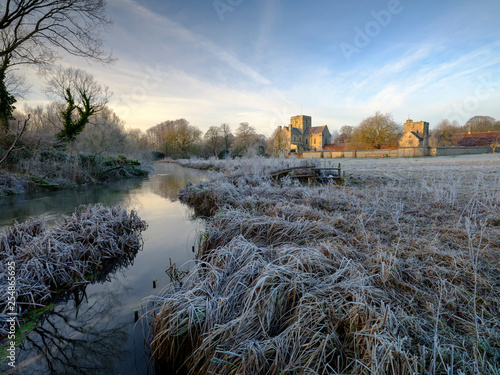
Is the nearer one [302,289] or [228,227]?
[302,289]

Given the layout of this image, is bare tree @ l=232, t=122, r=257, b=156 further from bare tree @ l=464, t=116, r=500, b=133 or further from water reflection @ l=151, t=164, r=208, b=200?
bare tree @ l=464, t=116, r=500, b=133

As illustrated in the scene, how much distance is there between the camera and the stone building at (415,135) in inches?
1649

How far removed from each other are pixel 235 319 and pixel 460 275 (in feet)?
7.00

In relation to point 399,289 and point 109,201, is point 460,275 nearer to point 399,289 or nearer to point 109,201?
point 399,289

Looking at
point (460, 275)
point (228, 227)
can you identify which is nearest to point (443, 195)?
point (460, 275)

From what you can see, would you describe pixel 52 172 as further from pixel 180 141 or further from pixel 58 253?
pixel 180 141

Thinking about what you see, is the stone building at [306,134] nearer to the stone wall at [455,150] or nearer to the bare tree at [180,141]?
the bare tree at [180,141]

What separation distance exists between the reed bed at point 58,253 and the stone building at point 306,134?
59030mm

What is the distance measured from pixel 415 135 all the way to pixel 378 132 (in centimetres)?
1018

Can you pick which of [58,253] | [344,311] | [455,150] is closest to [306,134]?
[455,150]

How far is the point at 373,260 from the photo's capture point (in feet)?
8.12

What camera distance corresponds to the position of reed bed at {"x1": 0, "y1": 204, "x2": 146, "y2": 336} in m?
2.58

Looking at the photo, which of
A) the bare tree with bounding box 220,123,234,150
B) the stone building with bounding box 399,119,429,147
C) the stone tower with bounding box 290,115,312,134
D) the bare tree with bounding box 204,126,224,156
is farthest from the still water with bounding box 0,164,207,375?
the stone tower with bounding box 290,115,312,134

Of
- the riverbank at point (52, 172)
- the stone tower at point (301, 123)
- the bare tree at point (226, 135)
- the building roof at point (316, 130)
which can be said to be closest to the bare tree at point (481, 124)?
the building roof at point (316, 130)
